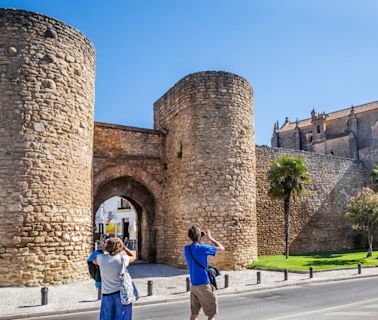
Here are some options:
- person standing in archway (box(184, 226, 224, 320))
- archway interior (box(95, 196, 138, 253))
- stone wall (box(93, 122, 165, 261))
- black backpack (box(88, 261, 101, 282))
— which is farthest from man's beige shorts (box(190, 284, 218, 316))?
archway interior (box(95, 196, 138, 253))

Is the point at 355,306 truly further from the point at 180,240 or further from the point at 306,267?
the point at 180,240

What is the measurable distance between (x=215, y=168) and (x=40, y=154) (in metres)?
6.95

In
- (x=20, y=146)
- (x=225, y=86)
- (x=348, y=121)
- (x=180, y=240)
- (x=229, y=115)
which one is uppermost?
(x=348, y=121)

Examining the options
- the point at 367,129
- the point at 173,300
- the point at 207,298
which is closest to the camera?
the point at 207,298

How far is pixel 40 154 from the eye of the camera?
1233cm

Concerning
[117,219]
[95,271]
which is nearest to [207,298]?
[95,271]

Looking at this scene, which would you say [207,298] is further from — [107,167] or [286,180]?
[286,180]

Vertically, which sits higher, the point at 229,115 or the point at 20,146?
the point at 229,115

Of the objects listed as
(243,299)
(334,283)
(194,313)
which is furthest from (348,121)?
(194,313)

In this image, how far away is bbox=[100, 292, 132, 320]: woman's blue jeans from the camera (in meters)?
4.77

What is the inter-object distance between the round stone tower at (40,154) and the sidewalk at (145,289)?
0.90m

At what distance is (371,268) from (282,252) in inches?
262

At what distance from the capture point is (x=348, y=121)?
46.2 meters

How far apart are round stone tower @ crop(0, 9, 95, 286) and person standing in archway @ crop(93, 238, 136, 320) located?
7770 mm
